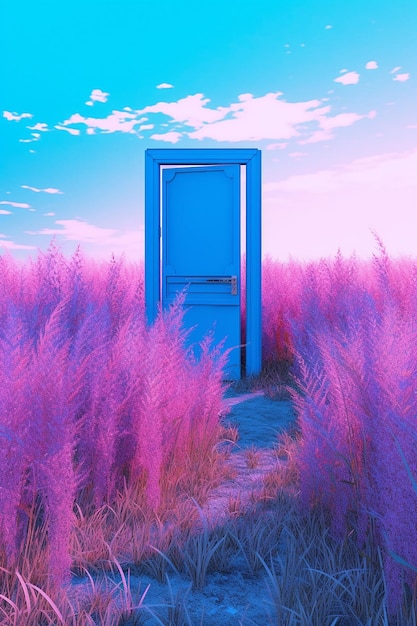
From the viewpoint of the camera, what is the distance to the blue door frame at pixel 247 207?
596 centimetres

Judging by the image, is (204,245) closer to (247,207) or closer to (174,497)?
(247,207)

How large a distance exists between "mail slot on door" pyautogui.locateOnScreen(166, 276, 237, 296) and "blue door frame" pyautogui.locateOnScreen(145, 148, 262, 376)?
0.19m

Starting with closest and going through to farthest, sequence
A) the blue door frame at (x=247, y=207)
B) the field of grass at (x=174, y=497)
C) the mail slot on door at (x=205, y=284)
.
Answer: the field of grass at (x=174, y=497), the blue door frame at (x=247, y=207), the mail slot on door at (x=205, y=284)

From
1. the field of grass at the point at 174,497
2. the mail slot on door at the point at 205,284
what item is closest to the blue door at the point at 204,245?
the mail slot on door at the point at 205,284

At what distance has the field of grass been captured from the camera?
5.21 feet

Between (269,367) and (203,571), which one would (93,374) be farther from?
(269,367)

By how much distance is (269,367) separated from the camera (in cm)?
615

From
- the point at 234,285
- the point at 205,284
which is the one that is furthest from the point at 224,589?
the point at 205,284

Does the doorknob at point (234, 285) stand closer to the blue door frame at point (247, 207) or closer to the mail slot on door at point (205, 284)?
the mail slot on door at point (205, 284)

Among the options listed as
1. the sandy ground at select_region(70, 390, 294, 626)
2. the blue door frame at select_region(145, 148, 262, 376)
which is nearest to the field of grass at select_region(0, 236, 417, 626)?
the sandy ground at select_region(70, 390, 294, 626)

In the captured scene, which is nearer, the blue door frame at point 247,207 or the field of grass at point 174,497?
the field of grass at point 174,497

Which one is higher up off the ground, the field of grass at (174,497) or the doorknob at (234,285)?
the doorknob at (234,285)

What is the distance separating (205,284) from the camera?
6.16 meters

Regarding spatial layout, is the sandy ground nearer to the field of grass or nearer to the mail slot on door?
the field of grass
